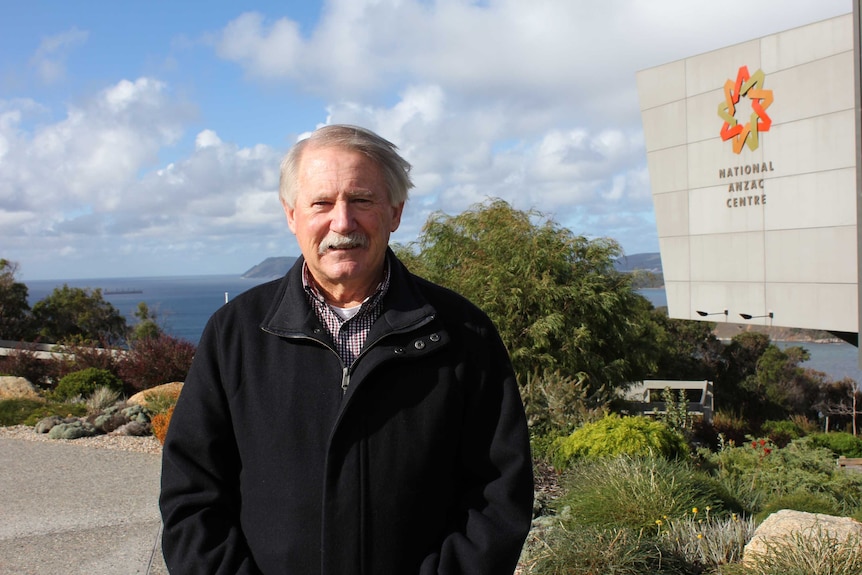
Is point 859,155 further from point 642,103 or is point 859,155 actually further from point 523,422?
point 642,103

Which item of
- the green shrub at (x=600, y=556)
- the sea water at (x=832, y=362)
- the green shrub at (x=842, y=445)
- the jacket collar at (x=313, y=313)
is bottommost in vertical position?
the sea water at (x=832, y=362)

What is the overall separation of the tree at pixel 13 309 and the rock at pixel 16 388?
10.9m

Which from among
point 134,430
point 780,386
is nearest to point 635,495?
point 134,430

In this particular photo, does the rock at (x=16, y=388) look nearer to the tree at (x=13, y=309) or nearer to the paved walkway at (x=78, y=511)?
the paved walkway at (x=78, y=511)

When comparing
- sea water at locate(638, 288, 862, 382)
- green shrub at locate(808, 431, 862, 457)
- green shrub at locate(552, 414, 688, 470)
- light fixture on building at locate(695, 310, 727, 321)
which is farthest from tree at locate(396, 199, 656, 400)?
sea water at locate(638, 288, 862, 382)

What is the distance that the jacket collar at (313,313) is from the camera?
2.15 m

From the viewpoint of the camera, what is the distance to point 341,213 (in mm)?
2137

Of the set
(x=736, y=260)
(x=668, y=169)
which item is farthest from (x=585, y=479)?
(x=668, y=169)

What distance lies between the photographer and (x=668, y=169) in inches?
905

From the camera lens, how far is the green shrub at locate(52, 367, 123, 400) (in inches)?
547

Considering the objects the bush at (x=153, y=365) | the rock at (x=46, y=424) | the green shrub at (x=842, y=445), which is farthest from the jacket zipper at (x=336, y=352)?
the bush at (x=153, y=365)

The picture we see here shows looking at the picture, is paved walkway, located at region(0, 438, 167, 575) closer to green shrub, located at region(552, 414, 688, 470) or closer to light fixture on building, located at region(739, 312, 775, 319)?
green shrub, located at region(552, 414, 688, 470)

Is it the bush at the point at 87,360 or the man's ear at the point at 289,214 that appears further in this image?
the bush at the point at 87,360

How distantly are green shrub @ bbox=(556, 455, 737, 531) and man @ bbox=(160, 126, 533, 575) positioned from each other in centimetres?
337
